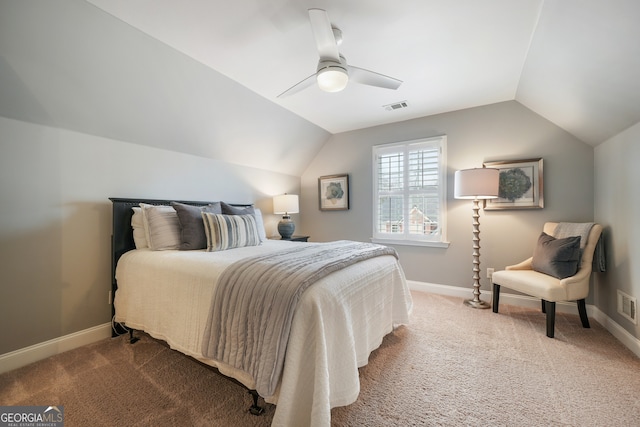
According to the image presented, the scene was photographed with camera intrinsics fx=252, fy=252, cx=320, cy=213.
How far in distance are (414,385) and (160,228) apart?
2368 mm

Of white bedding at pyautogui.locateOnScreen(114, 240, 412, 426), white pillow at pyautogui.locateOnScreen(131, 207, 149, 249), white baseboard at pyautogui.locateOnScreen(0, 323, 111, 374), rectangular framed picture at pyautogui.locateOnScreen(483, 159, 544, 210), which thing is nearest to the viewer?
white bedding at pyautogui.locateOnScreen(114, 240, 412, 426)

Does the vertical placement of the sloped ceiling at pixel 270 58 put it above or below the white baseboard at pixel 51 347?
above

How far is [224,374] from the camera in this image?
4.71 feet

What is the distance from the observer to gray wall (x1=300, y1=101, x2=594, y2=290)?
9.19 feet

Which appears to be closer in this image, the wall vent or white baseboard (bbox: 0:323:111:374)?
white baseboard (bbox: 0:323:111:374)

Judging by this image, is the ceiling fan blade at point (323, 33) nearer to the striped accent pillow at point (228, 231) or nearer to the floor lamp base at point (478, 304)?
the striped accent pillow at point (228, 231)

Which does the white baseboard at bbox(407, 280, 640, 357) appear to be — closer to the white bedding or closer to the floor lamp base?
the floor lamp base

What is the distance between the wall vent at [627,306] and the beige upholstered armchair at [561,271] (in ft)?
0.69

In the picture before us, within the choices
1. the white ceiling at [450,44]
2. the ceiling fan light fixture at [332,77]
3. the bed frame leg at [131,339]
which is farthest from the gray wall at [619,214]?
the bed frame leg at [131,339]

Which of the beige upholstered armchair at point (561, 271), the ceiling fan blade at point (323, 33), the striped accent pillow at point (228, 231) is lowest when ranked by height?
the beige upholstered armchair at point (561, 271)

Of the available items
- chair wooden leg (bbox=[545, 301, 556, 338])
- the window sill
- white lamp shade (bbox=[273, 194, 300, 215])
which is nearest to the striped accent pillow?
white lamp shade (bbox=[273, 194, 300, 215])

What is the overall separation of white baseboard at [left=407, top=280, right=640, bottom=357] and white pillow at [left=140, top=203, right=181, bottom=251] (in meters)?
3.08

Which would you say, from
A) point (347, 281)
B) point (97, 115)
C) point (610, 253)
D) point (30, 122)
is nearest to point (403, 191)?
point (610, 253)

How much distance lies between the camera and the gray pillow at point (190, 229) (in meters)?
2.30
